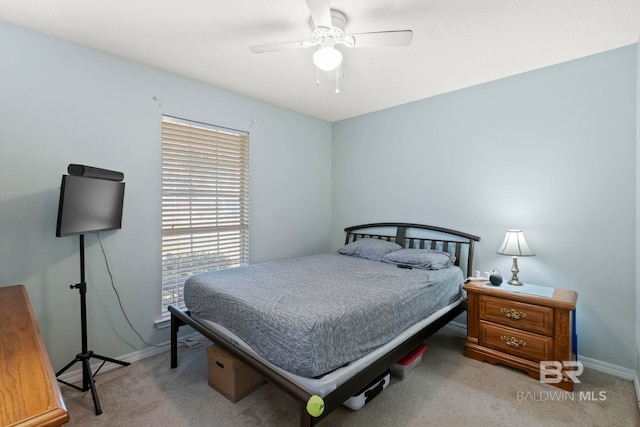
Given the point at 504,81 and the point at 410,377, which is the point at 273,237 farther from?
the point at 504,81

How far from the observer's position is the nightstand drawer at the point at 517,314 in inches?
91.7

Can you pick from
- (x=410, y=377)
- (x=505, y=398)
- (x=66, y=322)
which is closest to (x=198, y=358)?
(x=66, y=322)

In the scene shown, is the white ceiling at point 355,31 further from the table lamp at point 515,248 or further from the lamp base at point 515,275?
the lamp base at point 515,275

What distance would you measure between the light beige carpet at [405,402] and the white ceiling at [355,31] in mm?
2631

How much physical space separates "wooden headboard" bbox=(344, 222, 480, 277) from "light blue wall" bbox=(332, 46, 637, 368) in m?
0.11

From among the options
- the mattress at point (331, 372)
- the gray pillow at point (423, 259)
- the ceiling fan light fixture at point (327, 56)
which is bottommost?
the mattress at point (331, 372)

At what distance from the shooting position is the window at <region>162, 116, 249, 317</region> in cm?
293

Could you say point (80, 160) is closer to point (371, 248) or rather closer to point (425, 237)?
point (371, 248)

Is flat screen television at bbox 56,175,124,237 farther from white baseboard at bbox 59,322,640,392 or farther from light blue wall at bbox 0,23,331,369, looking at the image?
white baseboard at bbox 59,322,640,392

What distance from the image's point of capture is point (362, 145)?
4215mm

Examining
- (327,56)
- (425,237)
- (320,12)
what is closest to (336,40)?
(327,56)

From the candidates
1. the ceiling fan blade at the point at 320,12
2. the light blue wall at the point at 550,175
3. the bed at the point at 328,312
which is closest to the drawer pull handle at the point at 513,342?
the bed at the point at 328,312

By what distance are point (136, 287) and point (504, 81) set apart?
13.2 ft

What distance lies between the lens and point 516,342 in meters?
2.46
